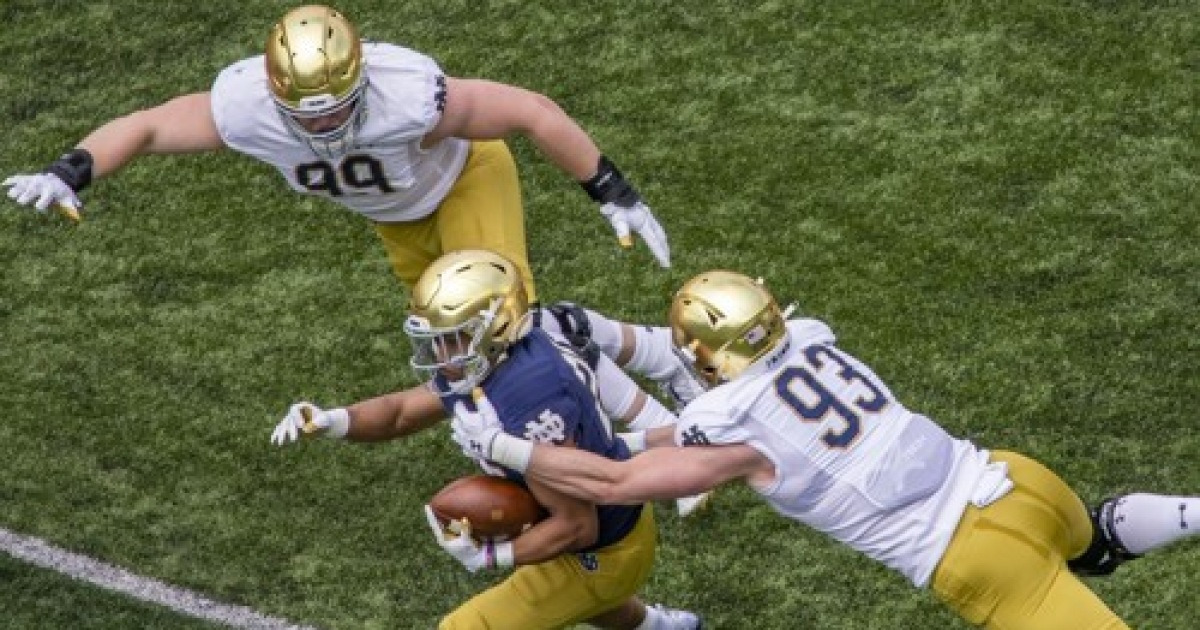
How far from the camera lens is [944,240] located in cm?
890

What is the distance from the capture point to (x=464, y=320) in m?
6.05

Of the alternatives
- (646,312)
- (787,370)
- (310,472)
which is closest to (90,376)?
(310,472)

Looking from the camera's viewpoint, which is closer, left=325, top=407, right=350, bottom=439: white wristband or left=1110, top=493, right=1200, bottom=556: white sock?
left=1110, top=493, right=1200, bottom=556: white sock

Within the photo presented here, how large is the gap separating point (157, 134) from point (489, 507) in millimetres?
Answer: 1896

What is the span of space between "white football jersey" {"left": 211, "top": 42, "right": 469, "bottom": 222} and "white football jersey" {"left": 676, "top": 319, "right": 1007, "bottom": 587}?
159cm

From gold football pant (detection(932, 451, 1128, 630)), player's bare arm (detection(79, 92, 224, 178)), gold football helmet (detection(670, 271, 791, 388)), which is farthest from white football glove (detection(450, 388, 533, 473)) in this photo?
player's bare arm (detection(79, 92, 224, 178))

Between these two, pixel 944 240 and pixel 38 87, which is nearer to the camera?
pixel 944 240

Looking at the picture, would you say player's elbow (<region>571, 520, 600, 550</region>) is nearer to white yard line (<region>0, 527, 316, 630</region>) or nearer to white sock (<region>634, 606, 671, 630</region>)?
white sock (<region>634, 606, 671, 630</region>)

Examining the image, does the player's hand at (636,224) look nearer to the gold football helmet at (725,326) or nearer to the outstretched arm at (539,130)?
the outstretched arm at (539,130)

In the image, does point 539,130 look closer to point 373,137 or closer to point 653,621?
point 373,137

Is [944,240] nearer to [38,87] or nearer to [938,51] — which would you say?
Result: [938,51]

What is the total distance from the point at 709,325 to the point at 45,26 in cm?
607

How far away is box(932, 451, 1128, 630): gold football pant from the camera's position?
595cm

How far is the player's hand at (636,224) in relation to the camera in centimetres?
733
